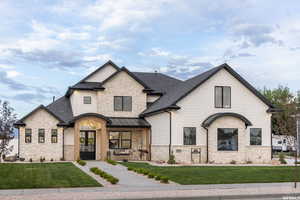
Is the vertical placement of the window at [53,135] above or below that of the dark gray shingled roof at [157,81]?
below

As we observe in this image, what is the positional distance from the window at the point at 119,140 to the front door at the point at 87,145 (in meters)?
1.40

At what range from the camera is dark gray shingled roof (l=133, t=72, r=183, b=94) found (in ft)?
132

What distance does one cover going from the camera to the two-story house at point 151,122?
106 feet

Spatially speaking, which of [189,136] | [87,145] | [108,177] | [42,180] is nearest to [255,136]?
[189,136]

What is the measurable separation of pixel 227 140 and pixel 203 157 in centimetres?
206

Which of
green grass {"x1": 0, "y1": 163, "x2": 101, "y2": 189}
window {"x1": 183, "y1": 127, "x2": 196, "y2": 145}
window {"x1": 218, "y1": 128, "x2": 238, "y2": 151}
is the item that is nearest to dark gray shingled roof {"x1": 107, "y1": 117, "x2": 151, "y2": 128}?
window {"x1": 183, "y1": 127, "x2": 196, "y2": 145}

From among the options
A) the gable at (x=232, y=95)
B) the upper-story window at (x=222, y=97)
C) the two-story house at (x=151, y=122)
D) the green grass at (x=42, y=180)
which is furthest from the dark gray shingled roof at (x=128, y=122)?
the green grass at (x=42, y=180)

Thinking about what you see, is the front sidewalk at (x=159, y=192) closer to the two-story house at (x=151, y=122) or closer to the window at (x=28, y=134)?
the two-story house at (x=151, y=122)

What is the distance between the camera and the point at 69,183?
18000 mm

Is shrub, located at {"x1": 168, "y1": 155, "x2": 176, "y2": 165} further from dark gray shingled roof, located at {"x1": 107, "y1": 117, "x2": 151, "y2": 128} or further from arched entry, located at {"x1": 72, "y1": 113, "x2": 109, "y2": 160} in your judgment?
arched entry, located at {"x1": 72, "y1": 113, "x2": 109, "y2": 160}

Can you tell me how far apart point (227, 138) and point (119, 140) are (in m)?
8.92

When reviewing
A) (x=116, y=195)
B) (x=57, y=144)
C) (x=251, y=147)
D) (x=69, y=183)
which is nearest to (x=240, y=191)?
(x=116, y=195)

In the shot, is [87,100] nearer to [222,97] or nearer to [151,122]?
[151,122]

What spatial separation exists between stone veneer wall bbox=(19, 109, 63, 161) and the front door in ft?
6.04
